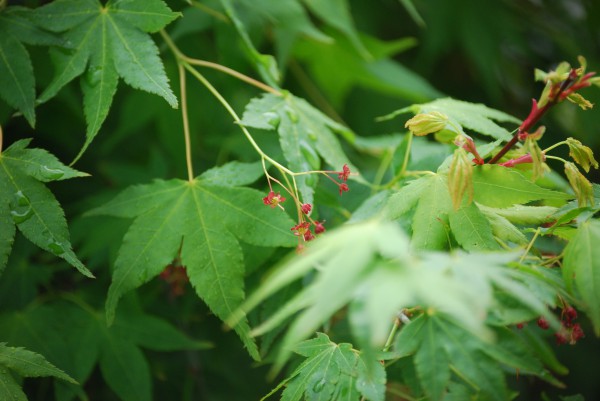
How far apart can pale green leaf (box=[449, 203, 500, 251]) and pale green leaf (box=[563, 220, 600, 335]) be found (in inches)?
4.3

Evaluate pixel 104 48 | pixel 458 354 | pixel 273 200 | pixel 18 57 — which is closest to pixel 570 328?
pixel 458 354

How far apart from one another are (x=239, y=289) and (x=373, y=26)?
1571mm

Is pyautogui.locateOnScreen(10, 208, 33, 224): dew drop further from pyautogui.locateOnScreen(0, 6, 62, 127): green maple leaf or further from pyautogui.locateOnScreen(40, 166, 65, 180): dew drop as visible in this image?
pyautogui.locateOnScreen(0, 6, 62, 127): green maple leaf

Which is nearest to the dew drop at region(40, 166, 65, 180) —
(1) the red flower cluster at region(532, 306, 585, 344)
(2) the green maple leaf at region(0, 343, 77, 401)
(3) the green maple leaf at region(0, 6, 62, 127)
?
(3) the green maple leaf at region(0, 6, 62, 127)

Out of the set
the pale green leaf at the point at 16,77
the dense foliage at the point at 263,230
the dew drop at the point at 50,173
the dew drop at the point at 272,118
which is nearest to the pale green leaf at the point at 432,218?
the dense foliage at the point at 263,230

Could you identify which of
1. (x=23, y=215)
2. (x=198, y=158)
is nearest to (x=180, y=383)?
(x=198, y=158)

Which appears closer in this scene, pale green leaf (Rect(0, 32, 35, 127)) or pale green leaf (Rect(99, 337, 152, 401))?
pale green leaf (Rect(0, 32, 35, 127))

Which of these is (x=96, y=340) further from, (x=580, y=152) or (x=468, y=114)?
(x=580, y=152)

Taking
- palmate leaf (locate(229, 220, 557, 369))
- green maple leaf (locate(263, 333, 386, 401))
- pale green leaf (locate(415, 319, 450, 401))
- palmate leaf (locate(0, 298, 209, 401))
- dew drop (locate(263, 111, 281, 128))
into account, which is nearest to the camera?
palmate leaf (locate(229, 220, 557, 369))

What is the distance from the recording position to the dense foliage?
649 millimetres

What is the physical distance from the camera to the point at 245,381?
5.91 feet

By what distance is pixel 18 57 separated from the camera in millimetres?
968

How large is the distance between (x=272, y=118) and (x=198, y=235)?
26 cm

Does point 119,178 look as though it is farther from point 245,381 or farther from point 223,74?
point 245,381
